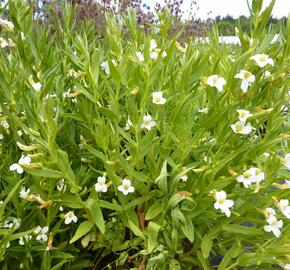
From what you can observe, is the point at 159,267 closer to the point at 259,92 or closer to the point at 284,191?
the point at 284,191

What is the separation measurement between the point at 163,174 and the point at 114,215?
12.6 inches

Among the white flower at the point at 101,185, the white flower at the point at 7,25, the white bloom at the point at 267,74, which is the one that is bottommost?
the white flower at the point at 101,185

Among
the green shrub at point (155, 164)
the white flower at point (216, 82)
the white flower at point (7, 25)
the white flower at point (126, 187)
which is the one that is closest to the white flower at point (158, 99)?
the green shrub at point (155, 164)

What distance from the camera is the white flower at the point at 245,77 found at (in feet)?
4.79

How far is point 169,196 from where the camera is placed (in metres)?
1.55

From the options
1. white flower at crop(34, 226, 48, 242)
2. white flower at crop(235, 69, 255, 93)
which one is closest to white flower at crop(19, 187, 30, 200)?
white flower at crop(34, 226, 48, 242)

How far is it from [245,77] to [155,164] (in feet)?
1.36

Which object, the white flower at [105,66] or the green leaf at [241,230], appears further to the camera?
the white flower at [105,66]

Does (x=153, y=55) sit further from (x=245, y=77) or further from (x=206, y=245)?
(x=206, y=245)

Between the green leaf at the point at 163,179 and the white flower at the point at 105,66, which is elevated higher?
the white flower at the point at 105,66

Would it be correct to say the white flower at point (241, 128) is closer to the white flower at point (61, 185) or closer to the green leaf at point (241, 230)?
the green leaf at point (241, 230)

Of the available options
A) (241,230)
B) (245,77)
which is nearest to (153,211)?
(241,230)

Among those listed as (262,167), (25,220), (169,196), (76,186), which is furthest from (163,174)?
(25,220)

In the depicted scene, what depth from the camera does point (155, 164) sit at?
1591 millimetres
